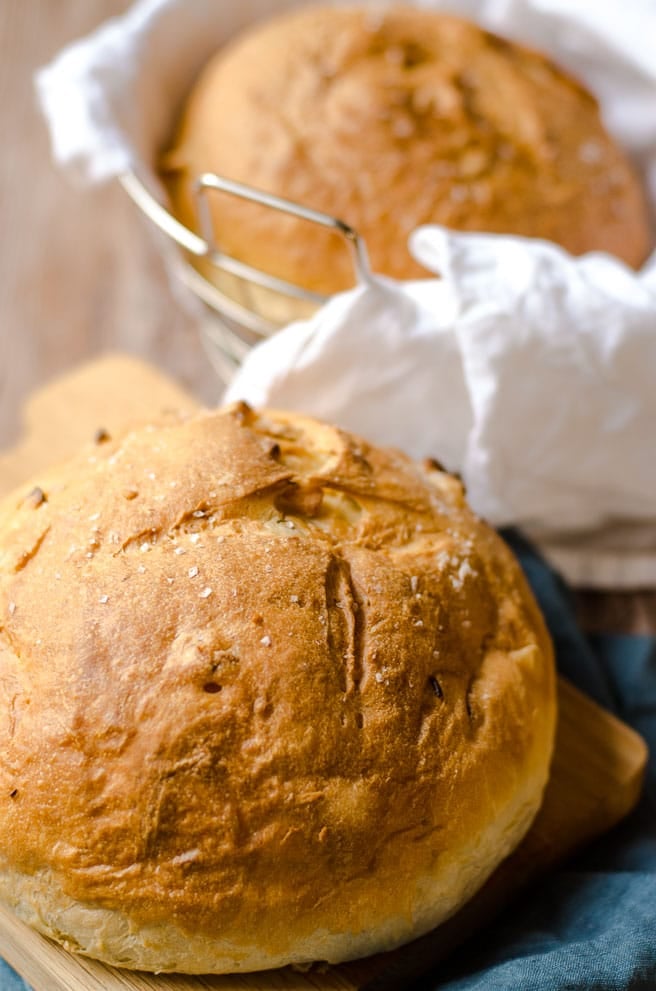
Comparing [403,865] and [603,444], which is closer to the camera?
[403,865]

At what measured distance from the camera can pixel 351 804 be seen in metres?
1.33

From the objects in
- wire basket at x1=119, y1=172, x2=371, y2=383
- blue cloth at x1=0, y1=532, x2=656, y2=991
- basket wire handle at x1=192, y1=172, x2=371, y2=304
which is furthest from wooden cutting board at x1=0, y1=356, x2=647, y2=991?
basket wire handle at x1=192, y1=172, x2=371, y2=304

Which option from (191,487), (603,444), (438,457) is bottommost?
(603,444)

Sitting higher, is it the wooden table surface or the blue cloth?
the wooden table surface

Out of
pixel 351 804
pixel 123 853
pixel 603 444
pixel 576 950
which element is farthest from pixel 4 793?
pixel 603 444

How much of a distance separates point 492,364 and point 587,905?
932mm

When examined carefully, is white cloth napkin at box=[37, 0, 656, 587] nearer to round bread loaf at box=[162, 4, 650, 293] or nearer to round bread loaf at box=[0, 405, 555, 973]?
round bread loaf at box=[162, 4, 650, 293]

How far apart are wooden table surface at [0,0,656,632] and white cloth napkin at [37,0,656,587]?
53 centimetres

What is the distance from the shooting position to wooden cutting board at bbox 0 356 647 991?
1.37 metres

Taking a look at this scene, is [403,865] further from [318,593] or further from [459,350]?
[459,350]

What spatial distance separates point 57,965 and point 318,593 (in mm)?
569

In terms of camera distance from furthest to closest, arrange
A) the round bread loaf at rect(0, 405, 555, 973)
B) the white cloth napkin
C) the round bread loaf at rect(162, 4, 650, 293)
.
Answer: the round bread loaf at rect(162, 4, 650, 293), the white cloth napkin, the round bread loaf at rect(0, 405, 555, 973)

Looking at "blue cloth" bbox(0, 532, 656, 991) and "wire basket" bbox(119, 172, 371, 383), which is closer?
"blue cloth" bbox(0, 532, 656, 991)

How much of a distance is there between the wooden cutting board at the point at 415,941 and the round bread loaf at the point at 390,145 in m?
0.37
